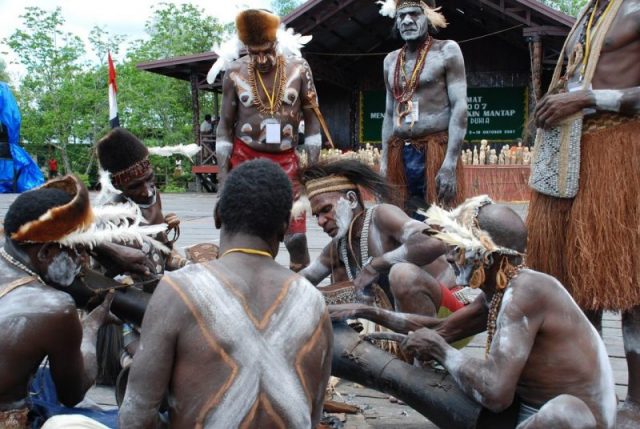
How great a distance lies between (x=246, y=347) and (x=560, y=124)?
6.92 feet

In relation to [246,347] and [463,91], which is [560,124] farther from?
[246,347]

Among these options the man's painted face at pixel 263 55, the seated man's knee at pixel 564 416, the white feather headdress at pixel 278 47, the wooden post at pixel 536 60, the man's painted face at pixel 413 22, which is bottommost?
the seated man's knee at pixel 564 416

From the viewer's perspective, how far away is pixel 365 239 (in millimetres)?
4008

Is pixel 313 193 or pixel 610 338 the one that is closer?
pixel 313 193

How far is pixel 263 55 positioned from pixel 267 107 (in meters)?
0.36

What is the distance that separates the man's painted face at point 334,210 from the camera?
4043 millimetres

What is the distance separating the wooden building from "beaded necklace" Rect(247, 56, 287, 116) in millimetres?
11620

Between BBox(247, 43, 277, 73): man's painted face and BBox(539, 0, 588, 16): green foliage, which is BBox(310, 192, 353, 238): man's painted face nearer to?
BBox(247, 43, 277, 73): man's painted face

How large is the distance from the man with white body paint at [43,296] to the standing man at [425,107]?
2806mm

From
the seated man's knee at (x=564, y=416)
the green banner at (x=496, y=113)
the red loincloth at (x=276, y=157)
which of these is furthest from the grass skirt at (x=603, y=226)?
the green banner at (x=496, y=113)

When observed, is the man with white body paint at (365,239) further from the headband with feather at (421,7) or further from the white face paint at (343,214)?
the headband with feather at (421,7)

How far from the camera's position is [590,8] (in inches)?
140

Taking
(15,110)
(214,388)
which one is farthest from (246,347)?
(15,110)

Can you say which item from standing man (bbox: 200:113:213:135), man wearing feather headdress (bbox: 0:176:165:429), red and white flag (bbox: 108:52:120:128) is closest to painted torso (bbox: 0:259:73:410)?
man wearing feather headdress (bbox: 0:176:165:429)
